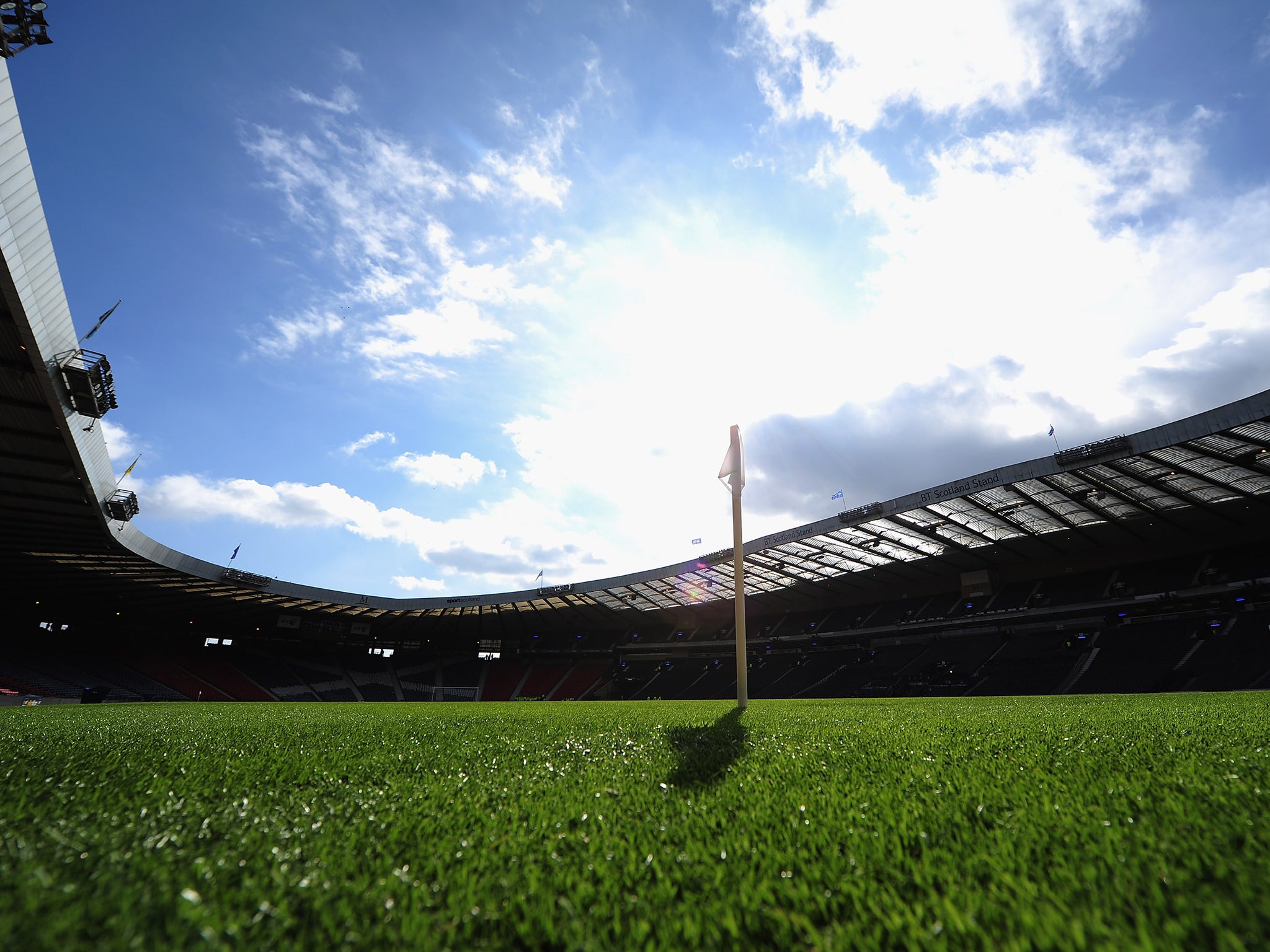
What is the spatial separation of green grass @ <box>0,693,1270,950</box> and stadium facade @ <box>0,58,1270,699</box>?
14409 mm

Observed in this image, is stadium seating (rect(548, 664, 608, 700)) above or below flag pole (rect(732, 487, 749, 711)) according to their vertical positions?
below

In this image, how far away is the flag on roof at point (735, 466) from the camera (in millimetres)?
8164

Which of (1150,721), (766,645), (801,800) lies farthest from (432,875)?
(766,645)

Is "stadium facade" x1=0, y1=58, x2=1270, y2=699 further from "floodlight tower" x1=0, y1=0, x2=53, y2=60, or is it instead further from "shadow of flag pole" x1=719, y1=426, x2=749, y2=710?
"shadow of flag pole" x1=719, y1=426, x2=749, y2=710

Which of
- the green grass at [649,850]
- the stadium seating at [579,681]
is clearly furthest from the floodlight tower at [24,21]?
the stadium seating at [579,681]

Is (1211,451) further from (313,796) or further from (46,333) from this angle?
(46,333)

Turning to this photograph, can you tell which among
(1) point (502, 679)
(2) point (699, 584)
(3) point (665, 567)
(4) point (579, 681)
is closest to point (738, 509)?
(3) point (665, 567)

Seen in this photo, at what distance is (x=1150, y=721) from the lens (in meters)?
5.31

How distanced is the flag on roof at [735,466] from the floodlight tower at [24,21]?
19.2 meters

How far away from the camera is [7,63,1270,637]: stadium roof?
529 inches

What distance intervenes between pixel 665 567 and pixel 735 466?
28869mm

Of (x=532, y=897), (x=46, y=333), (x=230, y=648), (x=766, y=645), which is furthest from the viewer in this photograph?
(x=230, y=648)

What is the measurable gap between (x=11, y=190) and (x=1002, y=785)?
17178 millimetres

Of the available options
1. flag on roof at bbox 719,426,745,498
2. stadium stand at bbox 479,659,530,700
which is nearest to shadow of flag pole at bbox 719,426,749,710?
flag on roof at bbox 719,426,745,498
